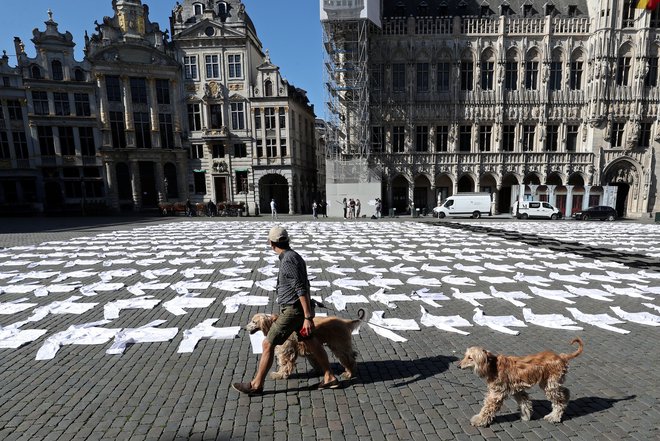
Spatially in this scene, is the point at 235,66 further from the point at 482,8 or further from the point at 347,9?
the point at 482,8

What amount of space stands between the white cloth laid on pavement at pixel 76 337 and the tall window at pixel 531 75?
3967cm

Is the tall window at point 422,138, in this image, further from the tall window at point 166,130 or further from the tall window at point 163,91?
the tall window at point 163,91

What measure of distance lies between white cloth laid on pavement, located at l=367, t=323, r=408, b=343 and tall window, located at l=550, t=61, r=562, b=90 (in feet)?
125

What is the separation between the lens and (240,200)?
37.6m

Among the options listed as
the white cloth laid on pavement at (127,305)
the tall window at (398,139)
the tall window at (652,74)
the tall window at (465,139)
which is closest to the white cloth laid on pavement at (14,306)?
the white cloth laid on pavement at (127,305)

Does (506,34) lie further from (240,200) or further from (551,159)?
(240,200)

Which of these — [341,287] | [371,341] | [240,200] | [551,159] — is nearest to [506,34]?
[551,159]

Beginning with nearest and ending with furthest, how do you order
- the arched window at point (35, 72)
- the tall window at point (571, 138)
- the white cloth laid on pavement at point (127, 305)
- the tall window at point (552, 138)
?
the white cloth laid on pavement at point (127, 305) < the tall window at point (571, 138) < the tall window at point (552, 138) < the arched window at point (35, 72)

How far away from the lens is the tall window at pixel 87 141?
36750mm

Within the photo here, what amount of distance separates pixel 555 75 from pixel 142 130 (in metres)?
43.6

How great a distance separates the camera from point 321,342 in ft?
13.5

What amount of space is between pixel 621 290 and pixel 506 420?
6591 millimetres

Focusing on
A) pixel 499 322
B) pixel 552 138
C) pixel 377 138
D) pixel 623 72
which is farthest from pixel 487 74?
pixel 499 322

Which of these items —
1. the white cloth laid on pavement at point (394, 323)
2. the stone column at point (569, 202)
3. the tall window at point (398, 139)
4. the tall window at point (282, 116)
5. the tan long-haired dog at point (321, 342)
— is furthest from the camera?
the tall window at point (282, 116)
